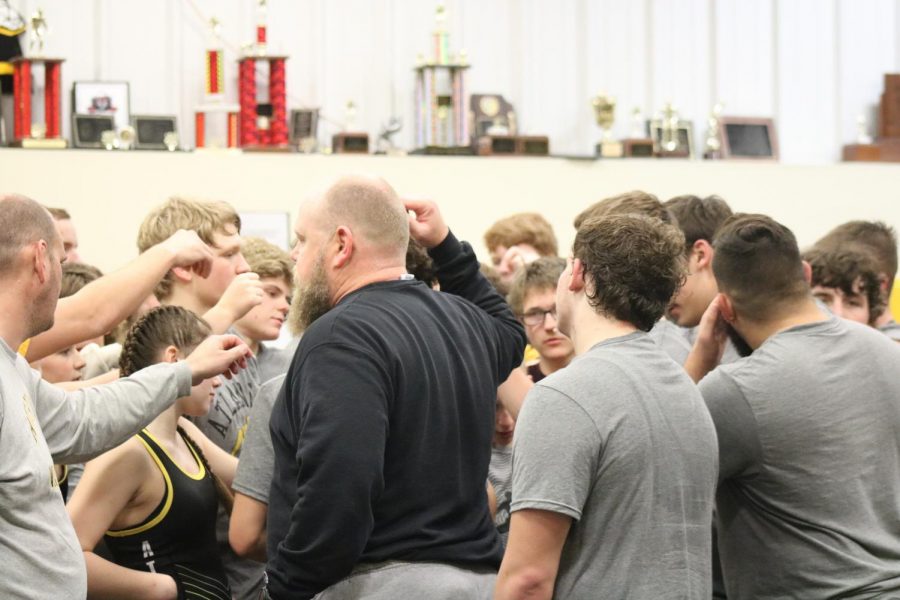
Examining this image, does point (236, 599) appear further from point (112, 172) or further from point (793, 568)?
point (112, 172)

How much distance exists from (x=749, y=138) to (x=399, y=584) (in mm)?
6957

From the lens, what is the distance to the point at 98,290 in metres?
2.81

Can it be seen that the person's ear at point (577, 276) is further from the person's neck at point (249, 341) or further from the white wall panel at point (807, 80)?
the white wall panel at point (807, 80)

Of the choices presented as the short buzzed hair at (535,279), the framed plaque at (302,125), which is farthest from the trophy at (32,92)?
the short buzzed hair at (535,279)

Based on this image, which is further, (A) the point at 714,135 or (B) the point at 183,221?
(A) the point at 714,135

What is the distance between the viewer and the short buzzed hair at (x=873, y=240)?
401 centimetres

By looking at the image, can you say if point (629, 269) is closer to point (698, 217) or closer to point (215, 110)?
point (698, 217)

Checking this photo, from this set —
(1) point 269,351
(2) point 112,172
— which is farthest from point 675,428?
(2) point 112,172

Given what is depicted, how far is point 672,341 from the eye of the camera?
127 inches

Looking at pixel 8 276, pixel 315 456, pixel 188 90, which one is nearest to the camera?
pixel 315 456

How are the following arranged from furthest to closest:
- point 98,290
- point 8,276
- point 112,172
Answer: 1. point 112,172
2. point 98,290
3. point 8,276

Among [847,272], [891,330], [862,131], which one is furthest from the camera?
[862,131]

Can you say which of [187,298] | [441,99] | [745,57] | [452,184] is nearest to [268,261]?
[187,298]

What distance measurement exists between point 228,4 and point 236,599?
5.47 metres
